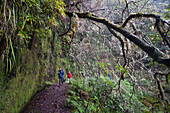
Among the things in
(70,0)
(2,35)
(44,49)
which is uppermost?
(70,0)

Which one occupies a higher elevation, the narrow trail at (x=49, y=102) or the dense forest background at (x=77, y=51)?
the dense forest background at (x=77, y=51)

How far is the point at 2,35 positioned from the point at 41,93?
373cm

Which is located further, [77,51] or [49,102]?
[77,51]

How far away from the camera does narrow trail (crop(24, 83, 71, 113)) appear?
399 cm

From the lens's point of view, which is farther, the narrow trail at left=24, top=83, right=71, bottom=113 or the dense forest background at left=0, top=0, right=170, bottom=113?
the narrow trail at left=24, top=83, right=71, bottom=113

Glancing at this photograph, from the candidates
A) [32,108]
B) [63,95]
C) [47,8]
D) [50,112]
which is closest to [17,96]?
[32,108]

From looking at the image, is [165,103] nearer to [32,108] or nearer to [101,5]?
[32,108]

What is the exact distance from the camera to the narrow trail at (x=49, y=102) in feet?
13.1

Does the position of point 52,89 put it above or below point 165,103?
below

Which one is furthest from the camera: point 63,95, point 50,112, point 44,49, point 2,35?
point 44,49

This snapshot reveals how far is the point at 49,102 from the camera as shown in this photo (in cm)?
450

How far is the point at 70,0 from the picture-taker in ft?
21.9

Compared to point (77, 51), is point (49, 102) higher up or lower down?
lower down

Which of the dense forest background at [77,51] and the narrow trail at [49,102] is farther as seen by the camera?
the narrow trail at [49,102]
